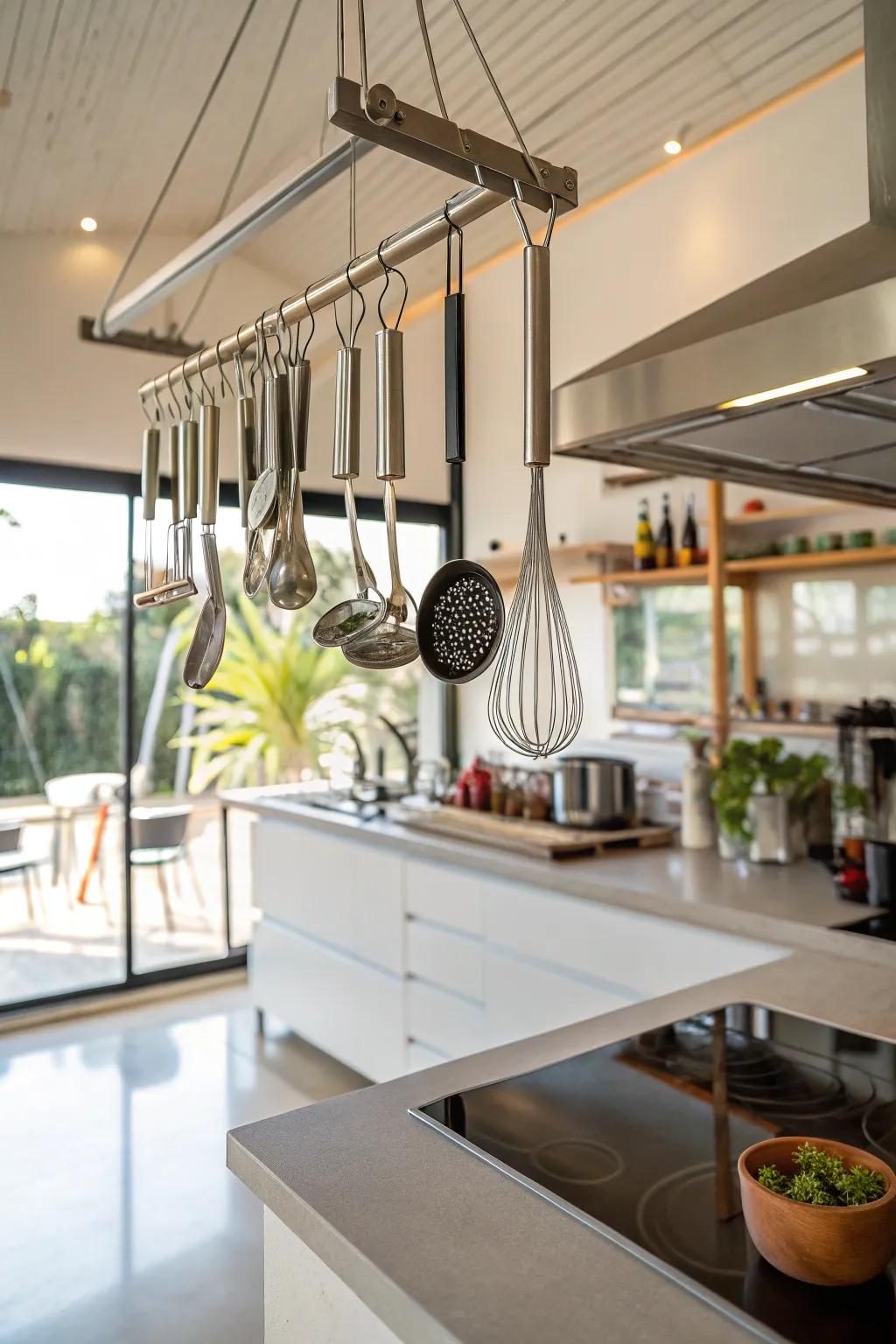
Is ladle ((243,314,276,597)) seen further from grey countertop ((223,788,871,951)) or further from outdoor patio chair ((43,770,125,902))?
outdoor patio chair ((43,770,125,902))

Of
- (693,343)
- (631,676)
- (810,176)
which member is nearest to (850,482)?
(693,343)

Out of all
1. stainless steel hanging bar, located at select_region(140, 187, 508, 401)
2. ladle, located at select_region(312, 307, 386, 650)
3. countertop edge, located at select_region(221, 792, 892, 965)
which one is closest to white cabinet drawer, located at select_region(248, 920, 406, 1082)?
countertop edge, located at select_region(221, 792, 892, 965)

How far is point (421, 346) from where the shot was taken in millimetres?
4910

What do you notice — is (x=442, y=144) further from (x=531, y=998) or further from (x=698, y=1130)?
(x=531, y=998)

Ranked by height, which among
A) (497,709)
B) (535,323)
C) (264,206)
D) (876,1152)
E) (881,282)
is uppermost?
(264,206)

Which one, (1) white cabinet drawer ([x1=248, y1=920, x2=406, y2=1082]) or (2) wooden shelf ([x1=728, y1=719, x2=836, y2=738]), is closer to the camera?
(1) white cabinet drawer ([x1=248, y1=920, x2=406, y2=1082])

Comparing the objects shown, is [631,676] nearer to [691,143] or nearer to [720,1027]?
[691,143]

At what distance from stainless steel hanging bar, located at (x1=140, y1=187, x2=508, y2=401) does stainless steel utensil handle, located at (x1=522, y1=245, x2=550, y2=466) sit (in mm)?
70

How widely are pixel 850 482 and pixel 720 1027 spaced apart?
1164 mm

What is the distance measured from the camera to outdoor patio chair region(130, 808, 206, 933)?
4.16 metres

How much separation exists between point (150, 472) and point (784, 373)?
0.94 m

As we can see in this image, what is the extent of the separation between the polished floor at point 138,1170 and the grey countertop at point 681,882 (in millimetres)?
993

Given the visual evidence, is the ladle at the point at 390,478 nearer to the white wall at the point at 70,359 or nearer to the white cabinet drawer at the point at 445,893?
the white cabinet drawer at the point at 445,893

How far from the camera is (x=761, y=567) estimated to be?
3488mm
